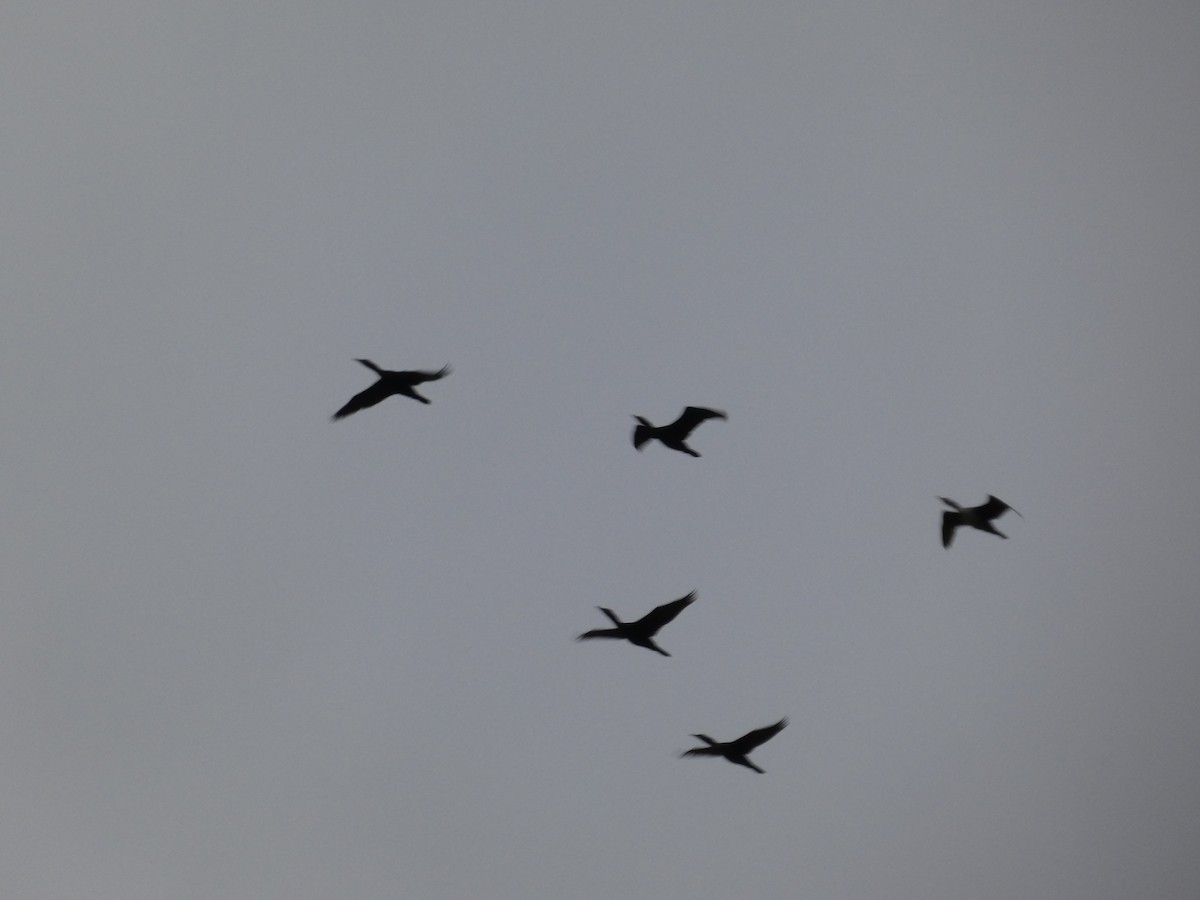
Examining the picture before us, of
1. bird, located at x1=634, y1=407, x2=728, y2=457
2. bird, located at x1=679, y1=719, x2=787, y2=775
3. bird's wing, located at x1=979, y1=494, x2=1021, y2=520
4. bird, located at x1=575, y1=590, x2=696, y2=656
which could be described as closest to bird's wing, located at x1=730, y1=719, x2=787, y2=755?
bird, located at x1=679, y1=719, x2=787, y2=775

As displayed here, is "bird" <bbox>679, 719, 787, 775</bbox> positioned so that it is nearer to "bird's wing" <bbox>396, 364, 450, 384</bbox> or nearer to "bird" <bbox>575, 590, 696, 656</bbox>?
"bird" <bbox>575, 590, 696, 656</bbox>

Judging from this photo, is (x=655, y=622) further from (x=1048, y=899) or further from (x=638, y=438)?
Result: (x=1048, y=899)

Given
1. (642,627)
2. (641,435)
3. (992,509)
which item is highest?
(992,509)

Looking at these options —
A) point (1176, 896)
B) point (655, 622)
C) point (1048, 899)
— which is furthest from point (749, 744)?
point (1176, 896)

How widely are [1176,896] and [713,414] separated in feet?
290

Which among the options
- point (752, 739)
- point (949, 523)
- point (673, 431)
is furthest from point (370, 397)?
point (949, 523)

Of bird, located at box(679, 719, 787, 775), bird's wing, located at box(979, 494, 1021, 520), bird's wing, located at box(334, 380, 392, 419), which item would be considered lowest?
bird, located at box(679, 719, 787, 775)

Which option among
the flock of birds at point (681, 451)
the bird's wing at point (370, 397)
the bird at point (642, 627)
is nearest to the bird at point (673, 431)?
the flock of birds at point (681, 451)

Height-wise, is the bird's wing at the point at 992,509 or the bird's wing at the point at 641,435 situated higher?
the bird's wing at the point at 992,509

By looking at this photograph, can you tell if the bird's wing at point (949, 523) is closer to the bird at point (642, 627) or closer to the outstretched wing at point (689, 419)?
the outstretched wing at point (689, 419)

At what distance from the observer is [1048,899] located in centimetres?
9312

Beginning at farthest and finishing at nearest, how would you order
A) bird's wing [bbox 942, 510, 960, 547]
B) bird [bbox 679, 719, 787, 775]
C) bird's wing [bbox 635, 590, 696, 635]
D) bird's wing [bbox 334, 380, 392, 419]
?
bird's wing [bbox 942, 510, 960, 547] → bird's wing [bbox 334, 380, 392, 419] → bird [bbox 679, 719, 787, 775] → bird's wing [bbox 635, 590, 696, 635]

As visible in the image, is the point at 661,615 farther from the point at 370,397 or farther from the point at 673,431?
the point at 370,397

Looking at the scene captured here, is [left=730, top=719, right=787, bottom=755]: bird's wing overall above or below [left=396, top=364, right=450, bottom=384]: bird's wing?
below
